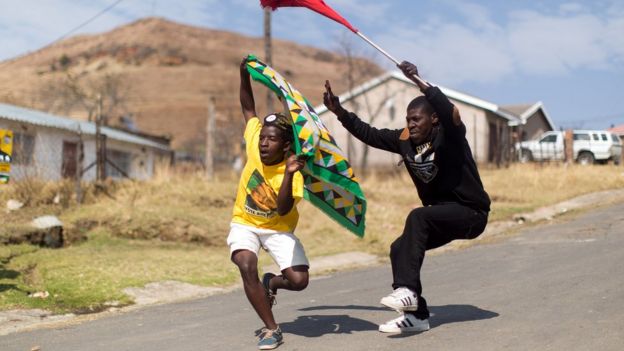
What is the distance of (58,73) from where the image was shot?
332 feet

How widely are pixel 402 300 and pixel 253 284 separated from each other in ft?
3.48

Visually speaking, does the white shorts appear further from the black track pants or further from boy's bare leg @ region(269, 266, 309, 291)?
the black track pants

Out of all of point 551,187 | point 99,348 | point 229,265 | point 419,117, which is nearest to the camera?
point 419,117

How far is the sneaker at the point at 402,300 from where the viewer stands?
16.5 ft

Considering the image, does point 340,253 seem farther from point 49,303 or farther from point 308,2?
point 308,2

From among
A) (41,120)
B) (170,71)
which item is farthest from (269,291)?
(170,71)

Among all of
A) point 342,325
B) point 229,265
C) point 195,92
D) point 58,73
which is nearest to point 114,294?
point 229,265

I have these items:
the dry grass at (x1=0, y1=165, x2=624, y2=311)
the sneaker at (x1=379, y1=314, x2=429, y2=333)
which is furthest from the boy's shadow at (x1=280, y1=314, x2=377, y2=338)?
the dry grass at (x1=0, y1=165, x2=624, y2=311)

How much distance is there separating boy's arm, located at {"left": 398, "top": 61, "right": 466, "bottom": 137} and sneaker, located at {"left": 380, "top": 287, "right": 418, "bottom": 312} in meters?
1.17

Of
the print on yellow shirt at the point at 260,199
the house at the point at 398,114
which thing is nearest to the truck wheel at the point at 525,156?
the house at the point at 398,114

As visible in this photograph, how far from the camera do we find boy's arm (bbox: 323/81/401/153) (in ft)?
18.6

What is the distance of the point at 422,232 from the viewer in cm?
522

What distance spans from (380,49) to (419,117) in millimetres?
591

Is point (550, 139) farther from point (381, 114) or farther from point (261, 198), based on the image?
point (261, 198)
